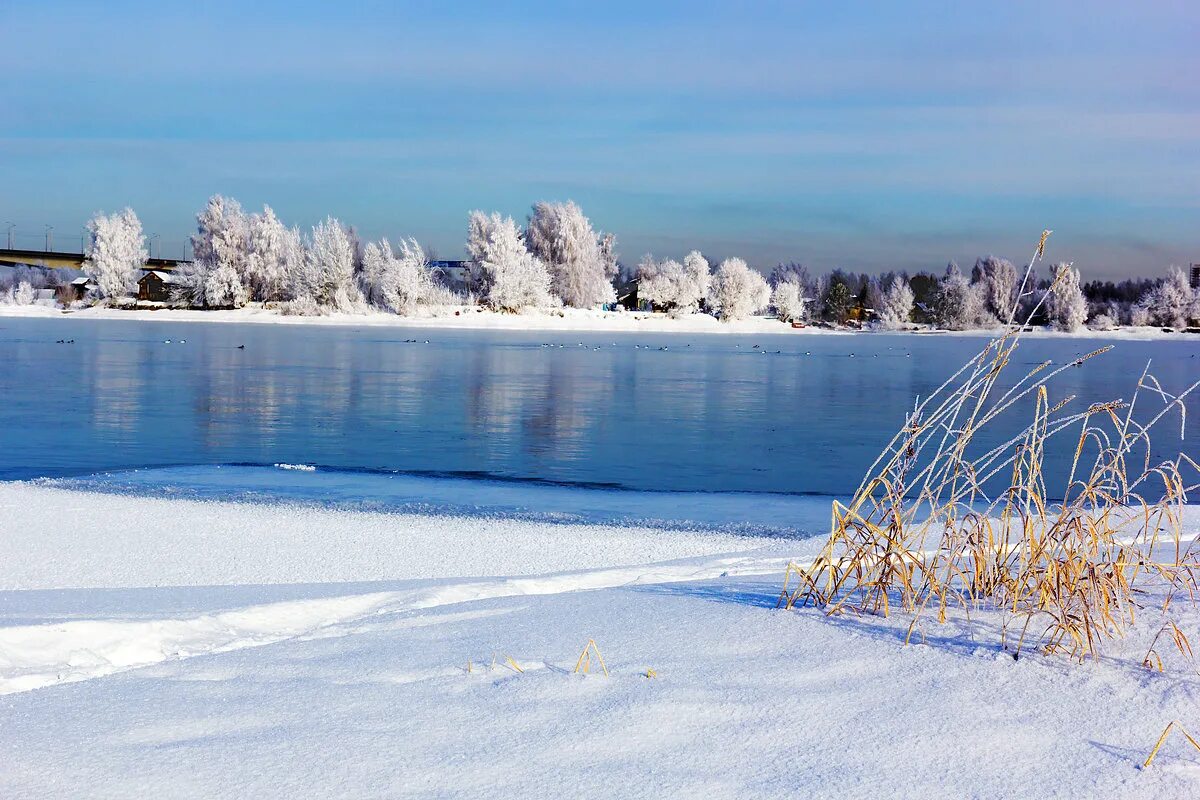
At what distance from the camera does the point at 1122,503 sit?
166 inches

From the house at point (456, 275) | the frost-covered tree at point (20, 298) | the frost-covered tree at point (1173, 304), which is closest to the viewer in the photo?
the house at point (456, 275)

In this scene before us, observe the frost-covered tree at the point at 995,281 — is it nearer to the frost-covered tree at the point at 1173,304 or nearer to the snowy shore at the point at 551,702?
the frost-covered tree at the point at 1173,304

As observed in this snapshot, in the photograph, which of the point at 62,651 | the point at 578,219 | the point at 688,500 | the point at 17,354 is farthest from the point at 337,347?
the point at 578,219

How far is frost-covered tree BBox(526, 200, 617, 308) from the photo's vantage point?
3425 inches

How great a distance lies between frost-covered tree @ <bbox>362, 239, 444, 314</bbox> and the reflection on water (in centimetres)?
4381

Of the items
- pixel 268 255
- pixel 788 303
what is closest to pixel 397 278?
pixel 268 255

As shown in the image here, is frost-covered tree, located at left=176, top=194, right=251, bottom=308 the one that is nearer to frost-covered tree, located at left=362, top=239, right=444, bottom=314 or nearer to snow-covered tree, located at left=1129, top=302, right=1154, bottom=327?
frost-covered tree, located at left=362, top=239, right=444, bottom=314

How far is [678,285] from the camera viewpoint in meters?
107

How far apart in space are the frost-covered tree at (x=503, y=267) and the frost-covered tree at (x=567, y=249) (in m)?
3.66

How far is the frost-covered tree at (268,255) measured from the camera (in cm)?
8456

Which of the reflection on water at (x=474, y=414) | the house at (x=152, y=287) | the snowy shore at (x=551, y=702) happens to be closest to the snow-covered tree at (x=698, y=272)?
the house at (x=152, y=287)

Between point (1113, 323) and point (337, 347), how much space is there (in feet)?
312

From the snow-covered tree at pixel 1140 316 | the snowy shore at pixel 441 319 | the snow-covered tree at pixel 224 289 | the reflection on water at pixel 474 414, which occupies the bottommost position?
the reflection on water at pixel 474 414

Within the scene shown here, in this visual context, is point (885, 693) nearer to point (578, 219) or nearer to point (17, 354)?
point (17, 354)
